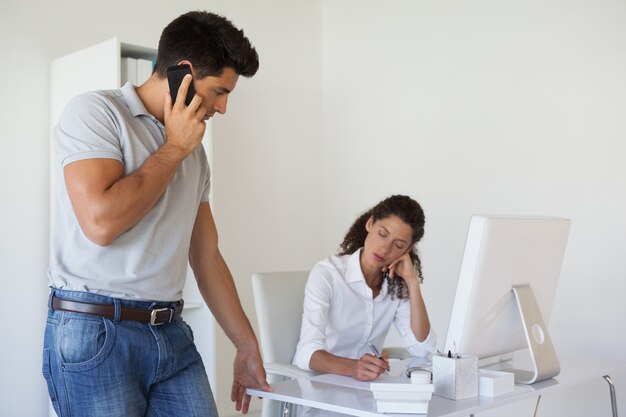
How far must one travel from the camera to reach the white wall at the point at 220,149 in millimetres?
3441

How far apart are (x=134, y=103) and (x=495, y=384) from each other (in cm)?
108

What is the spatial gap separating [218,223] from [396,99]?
125 centimetres

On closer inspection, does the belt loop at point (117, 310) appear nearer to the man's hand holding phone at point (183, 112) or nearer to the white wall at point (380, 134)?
the man's hand holding phone at point (183, 112)

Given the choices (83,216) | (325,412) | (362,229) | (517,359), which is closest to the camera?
(83,216)

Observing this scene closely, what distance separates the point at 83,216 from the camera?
1.48 meters

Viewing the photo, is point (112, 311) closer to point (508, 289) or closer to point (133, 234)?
point (133, 234)

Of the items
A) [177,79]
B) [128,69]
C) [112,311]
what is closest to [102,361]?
[112,311]

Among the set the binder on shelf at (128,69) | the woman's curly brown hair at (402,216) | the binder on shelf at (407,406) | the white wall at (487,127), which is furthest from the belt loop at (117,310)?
the white wall at (487,127)

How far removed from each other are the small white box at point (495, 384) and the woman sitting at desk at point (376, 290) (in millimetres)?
825

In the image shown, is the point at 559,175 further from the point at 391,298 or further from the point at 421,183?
the point at 391,298

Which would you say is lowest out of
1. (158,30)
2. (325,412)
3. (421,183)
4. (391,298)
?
(325,412)

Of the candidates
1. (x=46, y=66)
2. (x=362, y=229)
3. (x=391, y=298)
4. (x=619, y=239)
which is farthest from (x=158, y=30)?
(x=619, y=239)

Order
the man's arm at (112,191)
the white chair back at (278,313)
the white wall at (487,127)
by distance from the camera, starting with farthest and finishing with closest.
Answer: the white wall at (487,127), the white chair back at (278,313), the man's arm at (112,191)

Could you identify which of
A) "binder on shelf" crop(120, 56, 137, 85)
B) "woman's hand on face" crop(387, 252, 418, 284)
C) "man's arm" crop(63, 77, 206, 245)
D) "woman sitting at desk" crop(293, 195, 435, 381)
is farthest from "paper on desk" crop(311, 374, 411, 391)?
"binder on shelf" crop(120, 56, 137, 85)
